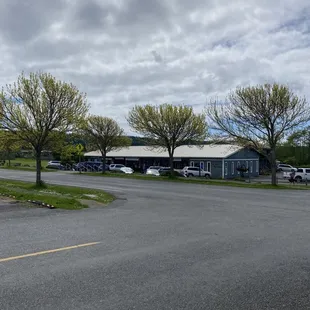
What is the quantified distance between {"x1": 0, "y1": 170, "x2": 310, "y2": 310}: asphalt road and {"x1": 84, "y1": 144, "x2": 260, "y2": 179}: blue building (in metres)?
35.1

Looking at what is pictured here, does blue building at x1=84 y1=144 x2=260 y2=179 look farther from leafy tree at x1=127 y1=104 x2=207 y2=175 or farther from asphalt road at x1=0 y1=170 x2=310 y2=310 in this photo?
asphalt road at x1=0 y1=170 x2=310 y2=310

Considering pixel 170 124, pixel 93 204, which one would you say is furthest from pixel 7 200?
pixel 170 124

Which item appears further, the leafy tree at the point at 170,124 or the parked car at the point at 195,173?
the parked car at the point at 195,173

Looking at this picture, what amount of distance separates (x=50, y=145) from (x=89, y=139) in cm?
2497

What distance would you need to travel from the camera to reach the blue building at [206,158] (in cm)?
5003

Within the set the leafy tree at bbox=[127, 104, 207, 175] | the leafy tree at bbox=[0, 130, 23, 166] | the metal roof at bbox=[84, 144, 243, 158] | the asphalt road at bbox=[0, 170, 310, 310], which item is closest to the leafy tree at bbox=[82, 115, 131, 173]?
the metal roof at bbox=[84, 144, 243, 158]

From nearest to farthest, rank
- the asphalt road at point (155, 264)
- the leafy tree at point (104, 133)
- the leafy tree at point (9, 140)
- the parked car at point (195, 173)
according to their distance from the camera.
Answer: the asphalt road at point (155, 264)
the leafy tree at point (9, 140)
the parked car at point (195, 173)
the leafy tree at point (104, 133)

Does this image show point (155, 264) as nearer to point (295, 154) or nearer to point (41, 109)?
point (41, 109)

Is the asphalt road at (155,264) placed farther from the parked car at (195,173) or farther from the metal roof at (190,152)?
the parked car at (195,173)


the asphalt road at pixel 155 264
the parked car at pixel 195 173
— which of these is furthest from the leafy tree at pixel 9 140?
the parked car at pixel 195 173

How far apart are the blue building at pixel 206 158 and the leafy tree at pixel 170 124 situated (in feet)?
17.9

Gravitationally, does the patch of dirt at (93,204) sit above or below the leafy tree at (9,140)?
below

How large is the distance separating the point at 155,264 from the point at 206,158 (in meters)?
45.3

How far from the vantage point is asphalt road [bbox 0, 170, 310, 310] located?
4.61 metres
